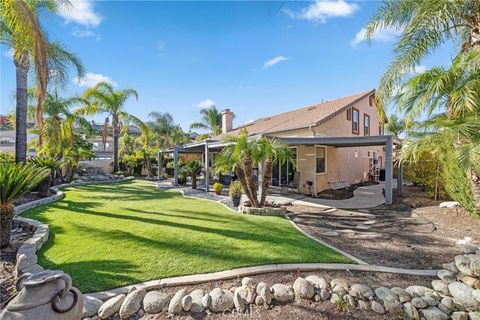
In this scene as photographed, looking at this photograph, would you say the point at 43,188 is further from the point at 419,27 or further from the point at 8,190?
the point at 419,27

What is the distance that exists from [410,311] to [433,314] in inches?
13.0

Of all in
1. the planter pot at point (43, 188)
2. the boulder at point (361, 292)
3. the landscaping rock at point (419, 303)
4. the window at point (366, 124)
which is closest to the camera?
the landscaping rock at point (419, 303)

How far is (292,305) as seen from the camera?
3.50m

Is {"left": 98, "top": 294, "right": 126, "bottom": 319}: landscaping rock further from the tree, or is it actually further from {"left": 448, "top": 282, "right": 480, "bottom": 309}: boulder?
the tree

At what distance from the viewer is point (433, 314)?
11.4 feet

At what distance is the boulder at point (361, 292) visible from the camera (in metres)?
3.67

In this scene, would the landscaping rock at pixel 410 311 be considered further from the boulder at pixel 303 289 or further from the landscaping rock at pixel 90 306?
the landscaping rock at pixel 90 306

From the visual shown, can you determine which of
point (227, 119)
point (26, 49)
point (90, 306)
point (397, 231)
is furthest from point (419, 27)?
point (227, 119)

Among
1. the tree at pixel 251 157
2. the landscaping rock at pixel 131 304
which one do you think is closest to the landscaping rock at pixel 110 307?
the landscaping rock at pixel 131 304

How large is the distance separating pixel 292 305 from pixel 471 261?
3.14 meters

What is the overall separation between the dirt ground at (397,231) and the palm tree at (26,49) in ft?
28.1

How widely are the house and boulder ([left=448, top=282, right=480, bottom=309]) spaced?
7386mm

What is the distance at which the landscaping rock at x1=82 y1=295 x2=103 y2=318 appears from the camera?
3.21m

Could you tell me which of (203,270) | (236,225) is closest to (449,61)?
(236,225)
